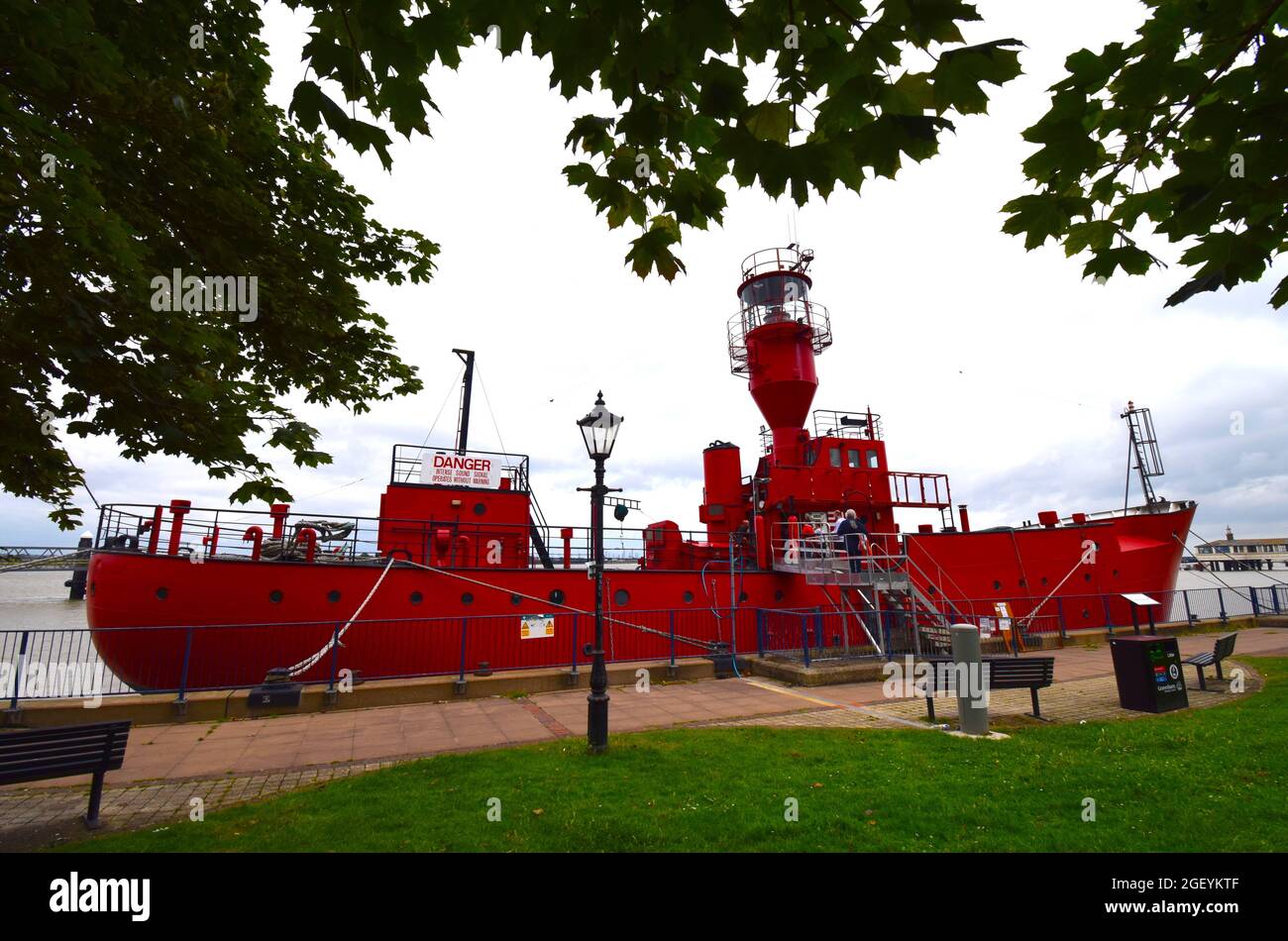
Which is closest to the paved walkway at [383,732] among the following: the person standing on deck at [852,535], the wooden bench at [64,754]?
the wooden bench at [64,754]

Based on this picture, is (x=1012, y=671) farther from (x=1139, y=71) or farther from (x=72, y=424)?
(x=72, y=424)

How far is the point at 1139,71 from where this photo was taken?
2.78 metres

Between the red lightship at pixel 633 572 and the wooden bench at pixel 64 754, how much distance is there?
14.7 feet

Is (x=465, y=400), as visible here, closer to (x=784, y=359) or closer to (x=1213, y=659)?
(x=784, y=359)

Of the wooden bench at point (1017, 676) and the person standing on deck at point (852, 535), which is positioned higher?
the person standing on deck at point (852, 535)

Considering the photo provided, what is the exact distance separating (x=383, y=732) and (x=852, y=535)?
12.4 m

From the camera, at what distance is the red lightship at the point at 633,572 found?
1175 centimetres

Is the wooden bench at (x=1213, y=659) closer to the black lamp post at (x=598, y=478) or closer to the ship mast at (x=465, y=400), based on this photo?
the black lamp post at (x=598, y=478)

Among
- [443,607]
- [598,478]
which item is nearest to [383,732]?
[598,478]

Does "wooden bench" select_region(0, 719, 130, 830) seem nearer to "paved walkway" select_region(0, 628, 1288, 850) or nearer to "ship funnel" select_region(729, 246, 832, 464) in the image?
"paved walkway" select_region(0, 628, 1288, 850)

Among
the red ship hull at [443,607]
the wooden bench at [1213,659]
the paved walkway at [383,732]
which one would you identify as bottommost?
the paved walkway at [383,732]

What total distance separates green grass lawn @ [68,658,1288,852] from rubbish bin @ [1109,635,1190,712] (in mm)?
1227
